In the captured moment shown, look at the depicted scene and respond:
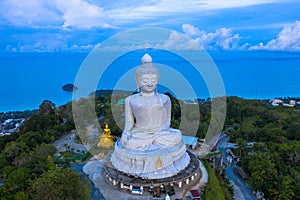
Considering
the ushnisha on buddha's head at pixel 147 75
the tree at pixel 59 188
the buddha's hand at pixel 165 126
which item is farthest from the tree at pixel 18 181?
the ushnisha on buddha's head at pixel 147 75

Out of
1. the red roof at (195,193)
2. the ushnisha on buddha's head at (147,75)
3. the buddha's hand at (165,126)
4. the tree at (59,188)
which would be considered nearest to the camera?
the tree at (59,188)

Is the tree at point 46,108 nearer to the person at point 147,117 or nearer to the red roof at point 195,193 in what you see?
the person at point 147,117

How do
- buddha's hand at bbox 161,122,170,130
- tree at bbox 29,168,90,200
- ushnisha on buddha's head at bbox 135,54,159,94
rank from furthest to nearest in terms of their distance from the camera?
buddha's hand at bbox 161,122,170,130
ushnisha on buddha's head at bbox 135,54,159,94
tree at bbox 29,168,90,200

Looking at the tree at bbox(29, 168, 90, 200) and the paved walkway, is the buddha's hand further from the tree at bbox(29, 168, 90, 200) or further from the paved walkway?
the tree at bbox(29, 168, 90, 200)

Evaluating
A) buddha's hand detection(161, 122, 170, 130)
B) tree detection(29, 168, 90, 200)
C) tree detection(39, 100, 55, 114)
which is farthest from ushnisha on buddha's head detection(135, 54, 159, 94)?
tree detection(39, 100, 55, 114)

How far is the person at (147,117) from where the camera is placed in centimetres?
1455

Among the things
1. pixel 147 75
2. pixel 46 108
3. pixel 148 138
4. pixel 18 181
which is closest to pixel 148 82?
pixel 147 75

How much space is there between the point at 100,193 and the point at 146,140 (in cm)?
336

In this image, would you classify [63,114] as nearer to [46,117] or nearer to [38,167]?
[46,117]

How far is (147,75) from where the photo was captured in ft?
48.5

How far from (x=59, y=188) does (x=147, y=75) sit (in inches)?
266

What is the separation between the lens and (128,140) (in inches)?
573

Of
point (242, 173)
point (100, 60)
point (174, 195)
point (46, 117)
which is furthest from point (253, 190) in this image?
point (46, 117)

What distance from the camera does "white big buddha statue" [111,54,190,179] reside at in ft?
45.5
